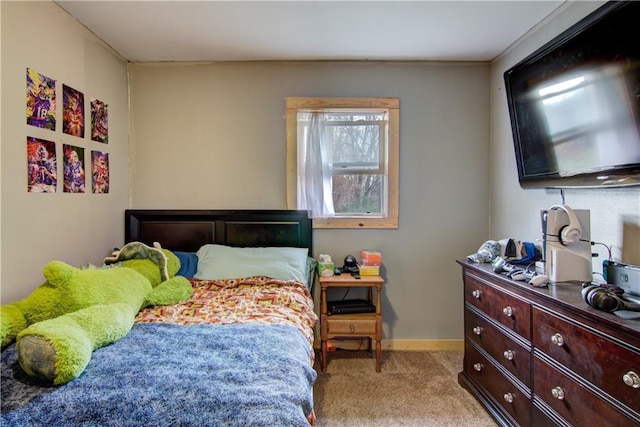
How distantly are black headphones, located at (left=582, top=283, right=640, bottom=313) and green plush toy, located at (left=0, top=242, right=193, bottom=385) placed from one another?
1.91m

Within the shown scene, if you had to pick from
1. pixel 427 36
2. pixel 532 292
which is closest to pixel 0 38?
pixel 427 36

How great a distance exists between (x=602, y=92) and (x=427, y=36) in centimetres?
125

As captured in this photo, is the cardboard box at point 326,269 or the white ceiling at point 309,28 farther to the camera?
the cardboard box at point 326,269

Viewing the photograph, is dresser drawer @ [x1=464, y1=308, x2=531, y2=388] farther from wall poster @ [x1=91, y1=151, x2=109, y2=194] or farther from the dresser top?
wall poster @ [x1=91, y1=151, x2=109, y2=194]

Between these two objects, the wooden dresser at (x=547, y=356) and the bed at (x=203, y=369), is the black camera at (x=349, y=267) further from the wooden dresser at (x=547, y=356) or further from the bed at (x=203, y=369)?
the wooden dresser at (x=547, y=356)

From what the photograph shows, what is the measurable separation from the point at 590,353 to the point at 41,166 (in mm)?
2859

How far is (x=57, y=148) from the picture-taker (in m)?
2.11

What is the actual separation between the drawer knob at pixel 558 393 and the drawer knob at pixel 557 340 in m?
0.19

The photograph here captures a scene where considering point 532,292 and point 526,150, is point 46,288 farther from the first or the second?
point 526,150

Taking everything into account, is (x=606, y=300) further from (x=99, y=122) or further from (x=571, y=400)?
(x=99, y=122)

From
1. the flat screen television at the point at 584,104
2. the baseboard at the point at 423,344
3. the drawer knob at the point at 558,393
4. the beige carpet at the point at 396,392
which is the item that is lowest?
the beige carpet at the point at 396,392

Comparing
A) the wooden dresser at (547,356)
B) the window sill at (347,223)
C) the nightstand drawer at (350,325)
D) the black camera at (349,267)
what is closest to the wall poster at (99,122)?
the window sill at (347,223)

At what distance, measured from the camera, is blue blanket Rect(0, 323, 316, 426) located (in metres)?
0.98

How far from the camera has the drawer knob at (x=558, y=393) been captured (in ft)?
4.80
